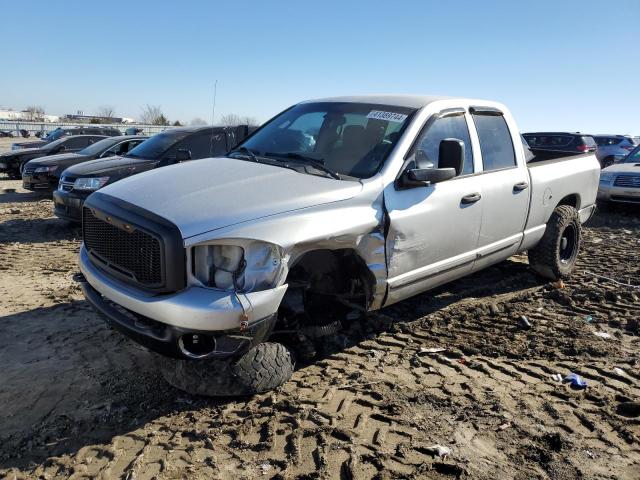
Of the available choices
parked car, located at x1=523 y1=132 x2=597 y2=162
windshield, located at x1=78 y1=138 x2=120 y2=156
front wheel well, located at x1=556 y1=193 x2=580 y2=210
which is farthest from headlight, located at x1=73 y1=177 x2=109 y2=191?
parked car, located at x1=523 y1=132 x2=597 y2=162

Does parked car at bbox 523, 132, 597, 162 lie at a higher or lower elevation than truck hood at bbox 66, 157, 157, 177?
higher

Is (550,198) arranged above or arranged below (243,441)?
above

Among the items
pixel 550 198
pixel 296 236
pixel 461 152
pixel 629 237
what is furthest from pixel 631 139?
pixel 296 236

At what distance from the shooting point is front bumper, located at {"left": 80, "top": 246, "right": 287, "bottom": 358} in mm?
2682

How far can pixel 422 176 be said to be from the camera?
3.54m

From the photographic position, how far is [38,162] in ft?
36.1

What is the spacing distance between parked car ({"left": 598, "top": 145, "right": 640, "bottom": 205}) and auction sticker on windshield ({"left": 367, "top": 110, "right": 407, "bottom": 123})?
856cm

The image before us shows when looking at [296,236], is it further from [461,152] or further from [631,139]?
[631,139]

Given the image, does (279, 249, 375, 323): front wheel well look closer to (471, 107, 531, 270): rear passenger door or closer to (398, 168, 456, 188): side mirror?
(398, 168, 456, 188): side mirror

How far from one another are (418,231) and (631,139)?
73.8 feet

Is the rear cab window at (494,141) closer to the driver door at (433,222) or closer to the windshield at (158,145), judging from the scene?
the driver door at (433,222)

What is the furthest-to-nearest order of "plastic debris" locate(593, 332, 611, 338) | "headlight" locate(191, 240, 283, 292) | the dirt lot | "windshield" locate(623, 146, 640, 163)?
"windshield" locate(623, 146, 640, 163)
"plastic debris" locate(593, 332, 611, 338)
"headlight" locate(191, 240, 283, 292)
the dirt lot

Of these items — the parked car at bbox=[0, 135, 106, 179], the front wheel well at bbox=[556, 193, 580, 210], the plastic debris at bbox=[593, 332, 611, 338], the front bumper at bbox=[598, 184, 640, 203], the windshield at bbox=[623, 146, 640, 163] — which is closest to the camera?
the plastic debris at bbox=[593, 332, 611, 338]

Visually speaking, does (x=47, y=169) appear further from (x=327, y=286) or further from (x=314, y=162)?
(x=327, y=286)
